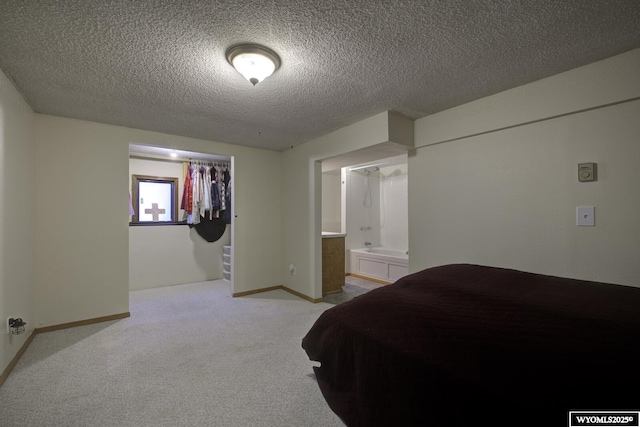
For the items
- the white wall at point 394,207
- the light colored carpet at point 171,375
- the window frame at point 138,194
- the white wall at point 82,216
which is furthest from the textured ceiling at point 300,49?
the white wall at point 394,207

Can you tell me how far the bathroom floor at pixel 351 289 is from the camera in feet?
12.3

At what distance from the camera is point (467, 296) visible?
1.36 m

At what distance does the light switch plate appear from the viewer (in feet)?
6.16

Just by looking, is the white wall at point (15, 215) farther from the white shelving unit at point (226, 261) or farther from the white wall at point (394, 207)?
the white wall at point (394, 207)

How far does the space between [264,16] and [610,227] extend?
251cm

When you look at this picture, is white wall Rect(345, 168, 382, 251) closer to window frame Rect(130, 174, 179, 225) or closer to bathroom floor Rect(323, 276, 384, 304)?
bathroom floor Rect(323, 276, 384, 304)

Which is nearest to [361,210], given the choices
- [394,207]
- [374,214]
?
[374,214]

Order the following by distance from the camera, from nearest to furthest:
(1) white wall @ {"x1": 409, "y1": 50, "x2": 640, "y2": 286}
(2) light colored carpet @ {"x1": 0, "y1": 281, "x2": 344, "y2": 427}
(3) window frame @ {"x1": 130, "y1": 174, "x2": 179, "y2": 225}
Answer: (2) light colored carpet @ {"x1": 0, "y1": 281, "x2": 344, "y2": 427} < (1) white wall @ {"x1": 409, "y1": 50, "x2": 640, "y2": 286} < (3) window frame @ {"x1": 130, "y1": 174, "x2": 179, "y2": 225}

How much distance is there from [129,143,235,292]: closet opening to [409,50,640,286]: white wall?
10.8ft

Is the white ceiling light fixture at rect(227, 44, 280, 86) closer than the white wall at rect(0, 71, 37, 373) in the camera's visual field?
Yes

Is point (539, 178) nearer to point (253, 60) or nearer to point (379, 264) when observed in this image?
point (253, 60)

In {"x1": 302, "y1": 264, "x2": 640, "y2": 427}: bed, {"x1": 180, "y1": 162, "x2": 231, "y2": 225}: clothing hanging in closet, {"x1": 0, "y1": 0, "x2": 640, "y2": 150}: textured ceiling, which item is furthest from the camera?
{"x1": 180, "y1": 162, "x2": 231, "y2": 225}: clothing hanging in closet

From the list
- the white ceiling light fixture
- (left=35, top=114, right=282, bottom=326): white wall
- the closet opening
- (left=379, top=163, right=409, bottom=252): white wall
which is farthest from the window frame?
(left=379, top=163, right=409, bottom=252): white wall

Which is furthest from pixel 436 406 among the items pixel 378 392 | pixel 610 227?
pixel 610 227
